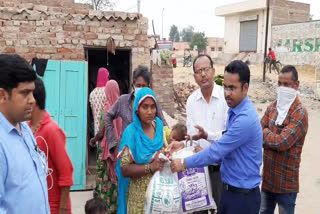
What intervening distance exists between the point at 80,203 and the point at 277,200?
10.4 feet

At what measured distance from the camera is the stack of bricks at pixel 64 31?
5441 millimetres

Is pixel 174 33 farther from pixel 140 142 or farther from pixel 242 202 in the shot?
pixel 242 202

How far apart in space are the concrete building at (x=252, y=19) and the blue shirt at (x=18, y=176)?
2631 centimetres

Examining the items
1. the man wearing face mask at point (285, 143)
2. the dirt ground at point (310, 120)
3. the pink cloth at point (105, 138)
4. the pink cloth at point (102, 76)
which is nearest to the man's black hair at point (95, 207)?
the pink cloth at point (105, 138)

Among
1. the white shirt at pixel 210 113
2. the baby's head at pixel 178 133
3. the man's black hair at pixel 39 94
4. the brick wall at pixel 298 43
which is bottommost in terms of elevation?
the baby's head at pixel 178 133

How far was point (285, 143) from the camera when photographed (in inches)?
117

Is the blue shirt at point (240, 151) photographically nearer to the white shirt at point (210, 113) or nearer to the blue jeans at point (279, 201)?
the white shirt at point (210, 113)

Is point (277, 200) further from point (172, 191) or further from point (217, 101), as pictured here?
point (172, 191)

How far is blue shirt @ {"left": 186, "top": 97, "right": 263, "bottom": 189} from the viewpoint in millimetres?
2355

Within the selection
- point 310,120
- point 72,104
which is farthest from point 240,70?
point 310,120

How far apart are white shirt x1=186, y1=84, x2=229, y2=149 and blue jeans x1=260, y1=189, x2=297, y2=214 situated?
2.62ft

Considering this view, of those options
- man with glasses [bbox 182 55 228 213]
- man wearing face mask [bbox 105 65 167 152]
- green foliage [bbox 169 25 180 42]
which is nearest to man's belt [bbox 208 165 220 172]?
man with glasses [bbox 182 55 228 213]

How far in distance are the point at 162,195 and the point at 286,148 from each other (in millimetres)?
1307

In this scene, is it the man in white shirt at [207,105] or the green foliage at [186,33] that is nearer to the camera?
the man in white shirt at [207,105]
